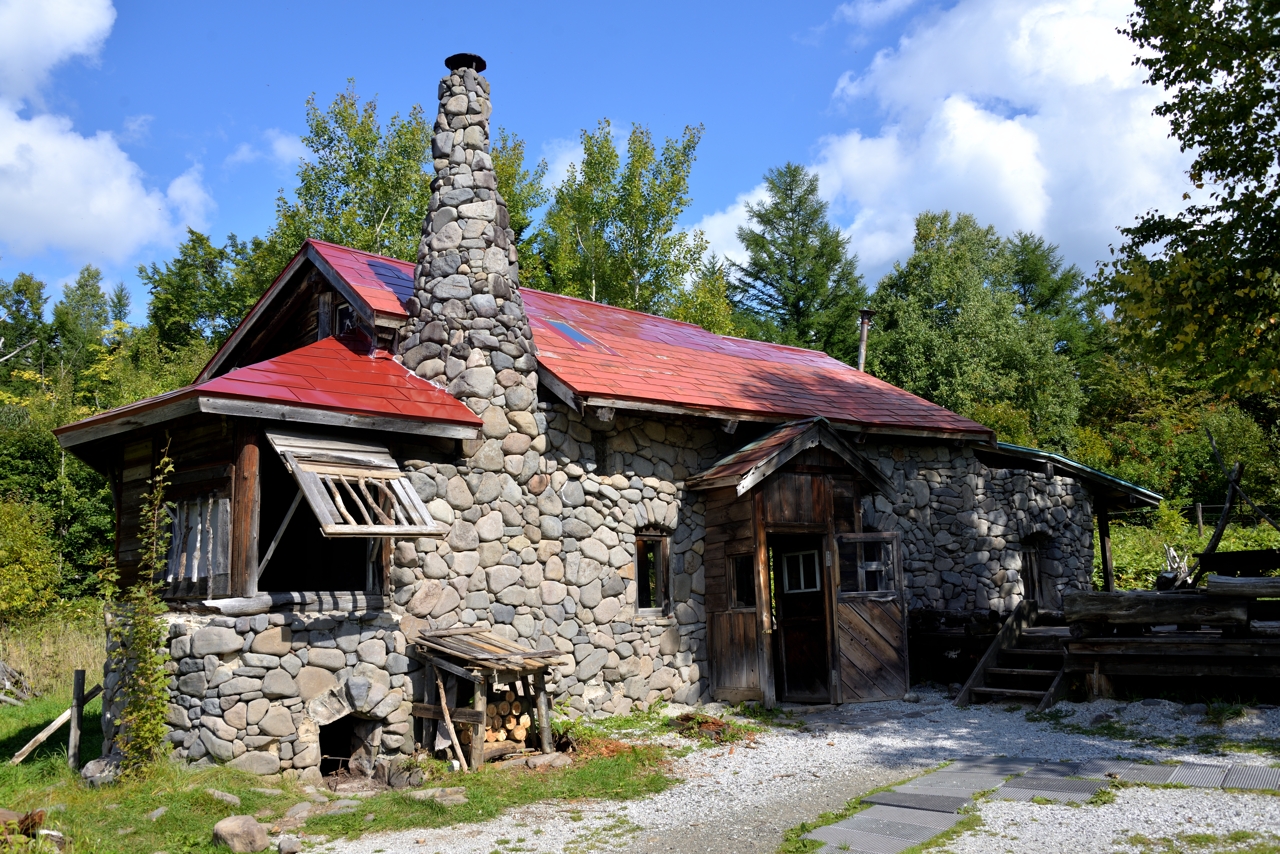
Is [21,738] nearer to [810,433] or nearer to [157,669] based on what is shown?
[157,669]

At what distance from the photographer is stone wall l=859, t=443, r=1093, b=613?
14719 millimetres

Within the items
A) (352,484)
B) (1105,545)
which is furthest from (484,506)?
(1105,545)

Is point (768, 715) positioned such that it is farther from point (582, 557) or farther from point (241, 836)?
point (241, 836)

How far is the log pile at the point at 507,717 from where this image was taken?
9.03m

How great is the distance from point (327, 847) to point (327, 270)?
7.78m

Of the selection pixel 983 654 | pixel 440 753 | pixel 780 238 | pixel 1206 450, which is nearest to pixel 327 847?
pixel 440 753

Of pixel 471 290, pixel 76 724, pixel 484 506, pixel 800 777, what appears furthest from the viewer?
pixel 471 290

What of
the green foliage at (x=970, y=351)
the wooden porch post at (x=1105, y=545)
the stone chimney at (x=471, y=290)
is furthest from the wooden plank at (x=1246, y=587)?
the green foliage at (x=970, y=351)

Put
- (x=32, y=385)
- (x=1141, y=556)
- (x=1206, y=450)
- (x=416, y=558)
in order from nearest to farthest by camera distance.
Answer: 1. (x=416, y=558)
2. (x=1141, y=556)
3. (x=1206, y=450)
4. (x=32, y=385)

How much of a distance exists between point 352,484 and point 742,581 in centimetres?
530

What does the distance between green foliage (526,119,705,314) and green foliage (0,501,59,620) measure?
15630mm

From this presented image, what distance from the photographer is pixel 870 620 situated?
12.3 meters

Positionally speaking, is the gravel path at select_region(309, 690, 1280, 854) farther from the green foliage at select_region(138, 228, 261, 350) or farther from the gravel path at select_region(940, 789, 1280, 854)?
the green foliage at select_region(138, 228, 261, 350)

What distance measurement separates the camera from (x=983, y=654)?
1250 cm
